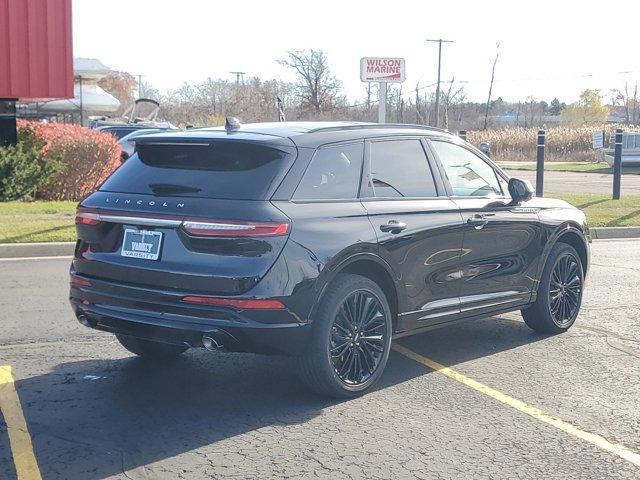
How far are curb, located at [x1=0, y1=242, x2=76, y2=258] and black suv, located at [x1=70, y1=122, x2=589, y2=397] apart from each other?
6.01 m

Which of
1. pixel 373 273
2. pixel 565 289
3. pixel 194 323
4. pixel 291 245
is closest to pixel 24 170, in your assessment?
pixel 565 289

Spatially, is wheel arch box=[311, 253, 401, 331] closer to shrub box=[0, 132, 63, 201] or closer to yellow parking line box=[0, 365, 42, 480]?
yellow parking line box=[0, 365, 42, 480]

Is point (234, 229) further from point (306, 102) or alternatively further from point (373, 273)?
point (306, 102)

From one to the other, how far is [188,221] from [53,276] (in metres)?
5.56

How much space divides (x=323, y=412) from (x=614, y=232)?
37.4 feet

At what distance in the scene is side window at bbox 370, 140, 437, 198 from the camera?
5.94 metres

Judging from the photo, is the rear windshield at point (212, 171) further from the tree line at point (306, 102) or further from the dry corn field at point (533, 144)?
the dry corn field at point (533, 144)

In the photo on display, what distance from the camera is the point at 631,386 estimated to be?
5938 millimetres

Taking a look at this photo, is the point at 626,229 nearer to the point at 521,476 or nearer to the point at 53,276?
the point at 53,276

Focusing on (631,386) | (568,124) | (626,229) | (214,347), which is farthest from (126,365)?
(568,124)

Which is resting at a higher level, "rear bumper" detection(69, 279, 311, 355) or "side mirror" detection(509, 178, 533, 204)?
"side mirror" detection(509, 178, 533, 204)

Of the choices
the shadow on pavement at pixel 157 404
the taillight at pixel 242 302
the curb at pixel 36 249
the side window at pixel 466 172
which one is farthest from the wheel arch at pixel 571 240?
the curb at pixel 36 249

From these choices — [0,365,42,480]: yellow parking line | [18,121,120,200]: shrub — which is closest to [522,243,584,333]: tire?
[0,365,42,480]: yellow parking line

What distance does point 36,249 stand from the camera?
1177 cm
